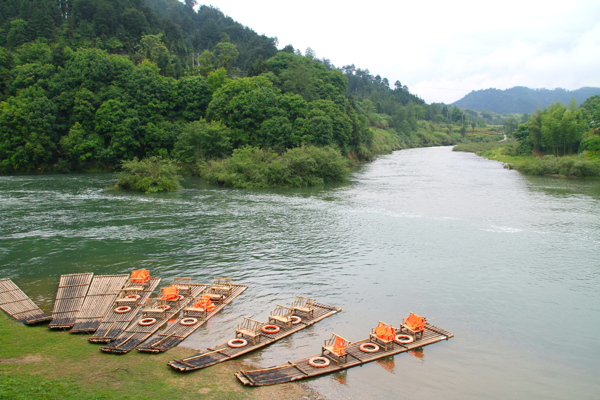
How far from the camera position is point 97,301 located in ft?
63.7

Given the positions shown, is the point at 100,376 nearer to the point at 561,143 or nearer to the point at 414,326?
the point at 414,326

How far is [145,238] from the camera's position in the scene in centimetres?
3144

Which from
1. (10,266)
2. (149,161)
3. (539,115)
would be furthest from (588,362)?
(539,115)

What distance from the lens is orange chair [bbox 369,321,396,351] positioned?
15.7 metres

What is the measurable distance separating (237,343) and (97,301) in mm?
7443

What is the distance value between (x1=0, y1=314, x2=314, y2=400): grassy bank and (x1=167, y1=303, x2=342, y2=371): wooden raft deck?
213mm

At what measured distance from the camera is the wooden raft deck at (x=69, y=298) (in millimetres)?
17406

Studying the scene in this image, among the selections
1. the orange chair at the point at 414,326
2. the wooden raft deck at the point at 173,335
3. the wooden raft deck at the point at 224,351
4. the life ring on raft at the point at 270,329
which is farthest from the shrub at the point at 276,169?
the orange chair at the point at 414,326

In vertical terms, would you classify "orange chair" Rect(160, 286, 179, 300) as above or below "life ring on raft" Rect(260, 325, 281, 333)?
above

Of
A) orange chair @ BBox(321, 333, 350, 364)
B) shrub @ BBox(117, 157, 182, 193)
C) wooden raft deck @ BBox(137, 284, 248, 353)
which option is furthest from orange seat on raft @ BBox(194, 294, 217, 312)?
shrub @ BBox(117, 157, 182, 193)

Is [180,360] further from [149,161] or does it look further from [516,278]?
[149,161]

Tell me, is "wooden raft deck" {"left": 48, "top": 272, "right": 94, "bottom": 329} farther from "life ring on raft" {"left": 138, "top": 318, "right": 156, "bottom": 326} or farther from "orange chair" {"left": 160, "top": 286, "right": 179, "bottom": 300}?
"orange chair" {"left": 160, "top": 286, "right": 179, "bottom": 300}

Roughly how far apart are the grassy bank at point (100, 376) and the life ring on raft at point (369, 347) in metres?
3.03

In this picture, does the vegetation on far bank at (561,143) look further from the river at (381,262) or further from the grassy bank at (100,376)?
the grassy bank at (100,376)
